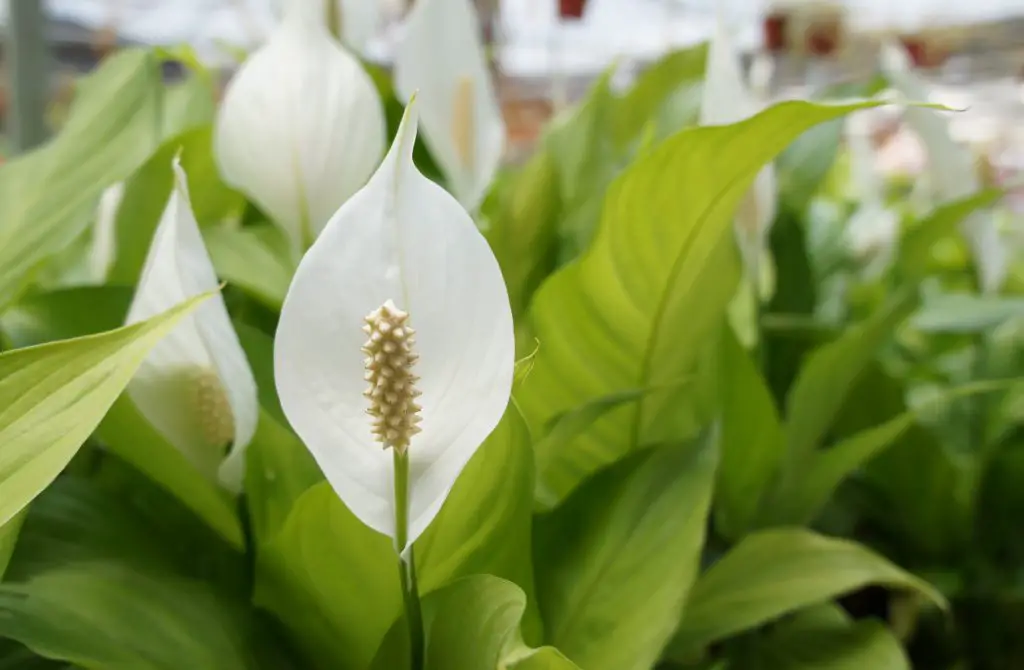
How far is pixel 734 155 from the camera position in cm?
25

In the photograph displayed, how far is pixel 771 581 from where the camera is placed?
31 centimetres

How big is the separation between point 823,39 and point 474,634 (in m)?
2.01

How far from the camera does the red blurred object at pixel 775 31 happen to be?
177 cm

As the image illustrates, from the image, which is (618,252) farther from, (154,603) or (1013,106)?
(1013,106)

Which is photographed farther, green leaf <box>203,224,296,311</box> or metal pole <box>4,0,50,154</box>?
metal pole <box>4,0,50,154</box>

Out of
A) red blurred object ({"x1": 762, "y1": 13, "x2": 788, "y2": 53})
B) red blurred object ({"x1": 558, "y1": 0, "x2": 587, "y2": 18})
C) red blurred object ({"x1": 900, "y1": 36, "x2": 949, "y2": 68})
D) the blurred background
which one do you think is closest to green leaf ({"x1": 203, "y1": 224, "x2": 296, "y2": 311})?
the blurred background

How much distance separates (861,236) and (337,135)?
0.48 m

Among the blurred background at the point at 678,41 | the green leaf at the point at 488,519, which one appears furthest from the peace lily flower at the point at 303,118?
the blurred background at the point at 678,41

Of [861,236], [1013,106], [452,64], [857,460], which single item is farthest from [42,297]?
[1013,106]

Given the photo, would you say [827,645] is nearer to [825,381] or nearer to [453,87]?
[825,381]

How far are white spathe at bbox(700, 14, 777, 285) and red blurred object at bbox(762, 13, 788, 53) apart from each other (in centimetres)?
147

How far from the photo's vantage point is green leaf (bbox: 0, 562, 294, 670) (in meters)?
Answer: 0.21

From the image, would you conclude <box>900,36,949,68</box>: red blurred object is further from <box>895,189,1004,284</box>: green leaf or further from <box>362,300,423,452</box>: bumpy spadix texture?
<box>362,300,423,452</box>: bumpy spadix texture

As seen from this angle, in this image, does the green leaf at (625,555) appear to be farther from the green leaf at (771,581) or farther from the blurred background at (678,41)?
the blurred background at (678,41)
